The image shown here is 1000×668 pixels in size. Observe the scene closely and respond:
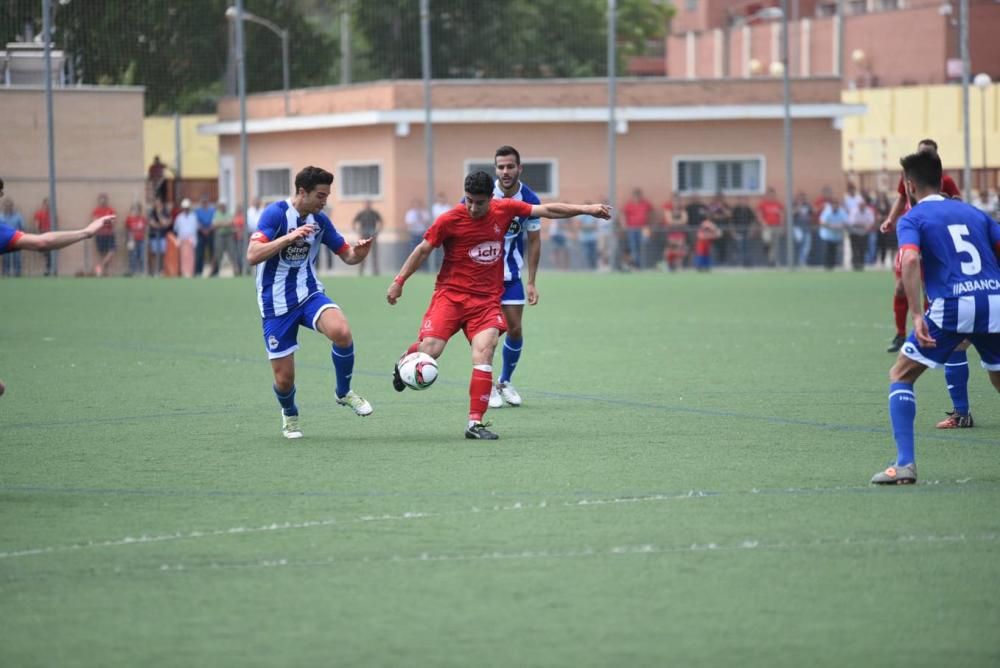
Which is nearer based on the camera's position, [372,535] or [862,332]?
[372,535]

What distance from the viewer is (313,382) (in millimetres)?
15148

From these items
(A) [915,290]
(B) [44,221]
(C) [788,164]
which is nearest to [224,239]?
(B) [44,221]

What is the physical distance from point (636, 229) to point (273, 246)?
2836cm

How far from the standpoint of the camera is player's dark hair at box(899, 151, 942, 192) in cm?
865

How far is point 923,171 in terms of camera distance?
865cm

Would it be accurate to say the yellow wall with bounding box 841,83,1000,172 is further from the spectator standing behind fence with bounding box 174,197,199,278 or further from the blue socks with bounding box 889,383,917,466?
the blue socks with bounding box 889,383,917,466

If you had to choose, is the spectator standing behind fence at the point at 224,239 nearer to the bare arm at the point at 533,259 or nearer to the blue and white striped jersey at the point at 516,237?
the bare arm at the point at 533,259

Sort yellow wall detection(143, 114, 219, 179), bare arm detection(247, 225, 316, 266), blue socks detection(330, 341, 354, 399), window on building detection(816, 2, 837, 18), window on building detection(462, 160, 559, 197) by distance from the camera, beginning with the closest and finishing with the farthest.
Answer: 1. bare arm detection(247, 225, 316, 266)
2. blue socks detection(330, 341, 354, 399)
3. window on building detection(462, 160, 559, 197)
4. yellow wall detection(143, 114, 219, 179)
5. window on building detection(816, 2, 837, 18)

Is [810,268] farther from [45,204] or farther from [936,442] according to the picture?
[936,442]

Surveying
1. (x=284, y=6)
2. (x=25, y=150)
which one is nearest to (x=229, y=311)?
(x=25, y=150)

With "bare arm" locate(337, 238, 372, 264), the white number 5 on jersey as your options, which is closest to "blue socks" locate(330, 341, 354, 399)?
"bare arm" locate(337, 238, 372, 264)

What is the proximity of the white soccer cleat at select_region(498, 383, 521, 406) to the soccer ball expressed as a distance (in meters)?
2.19

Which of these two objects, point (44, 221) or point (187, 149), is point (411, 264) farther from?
point (187, 149)

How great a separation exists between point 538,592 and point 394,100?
35.7 metres
